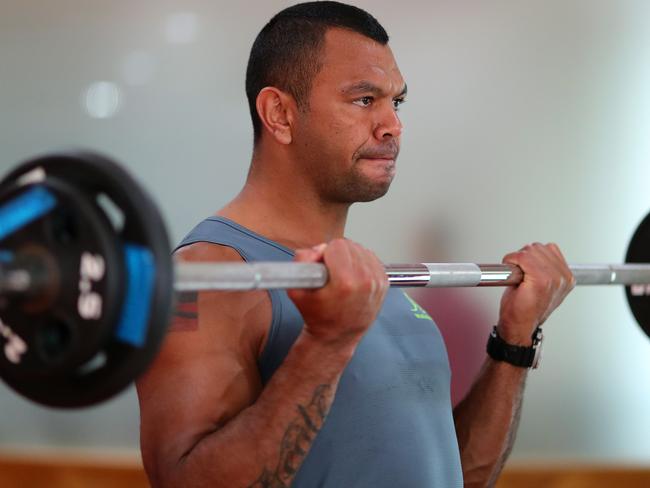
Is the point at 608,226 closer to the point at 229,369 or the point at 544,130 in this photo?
the point at 544,130

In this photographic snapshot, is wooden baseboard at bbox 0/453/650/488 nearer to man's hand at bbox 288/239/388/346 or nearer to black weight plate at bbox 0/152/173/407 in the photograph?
man's hand at bbox 288/239/388/346

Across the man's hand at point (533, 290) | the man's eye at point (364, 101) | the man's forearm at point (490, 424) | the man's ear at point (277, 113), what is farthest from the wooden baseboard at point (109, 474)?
the man's eye at point (364, 101)

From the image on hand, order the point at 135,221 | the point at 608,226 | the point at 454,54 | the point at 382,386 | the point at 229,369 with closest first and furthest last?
1. the point at 135,221
2. the point at 229,369
3. the point at 382,386
4. the point at 454,54
5. the point at 608,226

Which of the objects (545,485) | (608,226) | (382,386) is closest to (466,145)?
(608,226)

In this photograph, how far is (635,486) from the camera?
10.1ft

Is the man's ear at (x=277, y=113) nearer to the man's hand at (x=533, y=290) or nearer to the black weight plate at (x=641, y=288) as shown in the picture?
the man's hand at (x=533, y=290)

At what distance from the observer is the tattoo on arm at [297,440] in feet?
4.13

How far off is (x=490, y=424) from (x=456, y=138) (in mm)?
1730

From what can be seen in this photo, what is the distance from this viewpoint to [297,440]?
1.27 metres

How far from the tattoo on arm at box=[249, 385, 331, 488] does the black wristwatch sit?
561mm

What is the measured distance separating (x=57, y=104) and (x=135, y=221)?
229 centimetres

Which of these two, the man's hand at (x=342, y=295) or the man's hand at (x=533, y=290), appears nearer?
the man's hand at (x=342, y=295)

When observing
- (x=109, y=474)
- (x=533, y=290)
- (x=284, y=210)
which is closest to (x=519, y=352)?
(x=533, y=290)

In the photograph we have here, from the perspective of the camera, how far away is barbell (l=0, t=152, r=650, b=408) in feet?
3.19
